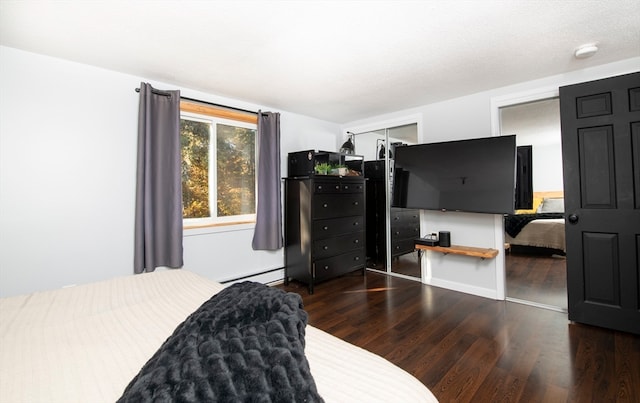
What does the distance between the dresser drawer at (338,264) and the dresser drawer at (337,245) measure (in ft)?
0.20

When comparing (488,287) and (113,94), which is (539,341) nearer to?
(488,287)

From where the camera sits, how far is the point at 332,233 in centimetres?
→ 353

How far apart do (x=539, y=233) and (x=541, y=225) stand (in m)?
0.13

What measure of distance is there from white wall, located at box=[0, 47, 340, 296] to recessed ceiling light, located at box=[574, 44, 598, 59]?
3648 millimetres

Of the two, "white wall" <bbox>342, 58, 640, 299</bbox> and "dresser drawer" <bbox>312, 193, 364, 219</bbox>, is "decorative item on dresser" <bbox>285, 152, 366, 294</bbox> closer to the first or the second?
"dresser drawer" <bbox>312, 193, 364, 219</bbox>

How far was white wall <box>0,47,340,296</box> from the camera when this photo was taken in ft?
6.83

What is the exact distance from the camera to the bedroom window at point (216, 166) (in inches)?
121

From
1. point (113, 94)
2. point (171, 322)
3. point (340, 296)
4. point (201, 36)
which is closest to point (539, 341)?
point (340, 296)

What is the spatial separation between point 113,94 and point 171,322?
2.34 metres

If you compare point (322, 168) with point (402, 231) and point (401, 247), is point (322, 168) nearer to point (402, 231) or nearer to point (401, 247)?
point (402, 231)

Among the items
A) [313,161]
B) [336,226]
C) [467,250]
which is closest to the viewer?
[467,250]

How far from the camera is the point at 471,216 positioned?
3.26 m

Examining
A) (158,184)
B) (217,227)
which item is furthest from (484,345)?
(158,184)

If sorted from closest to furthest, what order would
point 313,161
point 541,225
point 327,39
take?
1. point 327,39
2. point 313,161
3. point 541,225
